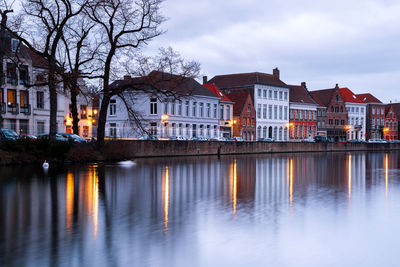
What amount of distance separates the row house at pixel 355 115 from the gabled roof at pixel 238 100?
113 ft

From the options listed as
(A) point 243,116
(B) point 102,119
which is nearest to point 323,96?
(A) point 243,116

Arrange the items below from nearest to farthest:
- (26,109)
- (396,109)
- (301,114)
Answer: (26,109) → (301,114) → (396,109)

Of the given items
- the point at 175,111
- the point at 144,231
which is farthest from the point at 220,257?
the point at 175,111

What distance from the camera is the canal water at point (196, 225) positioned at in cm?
878

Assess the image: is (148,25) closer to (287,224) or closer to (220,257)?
(287,224)

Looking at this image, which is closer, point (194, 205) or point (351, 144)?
point (194, 205)

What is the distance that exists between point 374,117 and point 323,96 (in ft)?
59.2

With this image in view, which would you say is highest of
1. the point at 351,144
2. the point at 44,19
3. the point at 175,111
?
the point at 44,19

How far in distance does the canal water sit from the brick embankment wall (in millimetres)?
20306

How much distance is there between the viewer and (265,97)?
294 ft

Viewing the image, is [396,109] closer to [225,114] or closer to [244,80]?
[244,80]

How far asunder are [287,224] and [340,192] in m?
7.89

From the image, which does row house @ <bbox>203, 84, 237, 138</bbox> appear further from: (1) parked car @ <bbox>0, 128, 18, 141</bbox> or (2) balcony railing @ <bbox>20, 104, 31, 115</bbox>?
(1) parked car @ <bbox>0, 128, 18, 141</bbox>

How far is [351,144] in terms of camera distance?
81250mm
